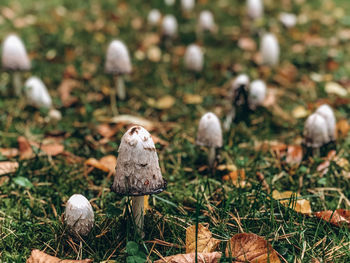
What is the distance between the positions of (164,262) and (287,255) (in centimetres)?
65

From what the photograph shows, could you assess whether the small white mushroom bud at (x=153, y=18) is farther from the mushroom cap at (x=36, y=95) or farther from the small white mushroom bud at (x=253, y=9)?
the mushroom cap at (x=36, y=95)

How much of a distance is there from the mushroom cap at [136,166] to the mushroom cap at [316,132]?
4.78 feet

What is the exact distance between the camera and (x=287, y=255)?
1925mm

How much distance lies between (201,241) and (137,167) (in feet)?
1.76

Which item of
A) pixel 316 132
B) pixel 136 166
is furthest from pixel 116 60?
pixel 136 166

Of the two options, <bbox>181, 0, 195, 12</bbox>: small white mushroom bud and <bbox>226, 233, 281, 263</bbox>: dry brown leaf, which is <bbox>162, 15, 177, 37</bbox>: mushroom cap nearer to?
<bbox>181, 0, 195, 12</bbox>: small white mushroom bud

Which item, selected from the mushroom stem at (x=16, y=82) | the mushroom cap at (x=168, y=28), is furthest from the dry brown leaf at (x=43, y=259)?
the mushroom cap at (x=168, y=28)

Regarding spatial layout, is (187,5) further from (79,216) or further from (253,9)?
Answer: (79,216)

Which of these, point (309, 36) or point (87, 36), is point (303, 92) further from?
point (87, 36)

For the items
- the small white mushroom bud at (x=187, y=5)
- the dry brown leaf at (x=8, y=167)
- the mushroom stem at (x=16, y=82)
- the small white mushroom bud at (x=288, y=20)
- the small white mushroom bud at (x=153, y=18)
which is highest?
the small white mushroom bud at (x=187, y=5)

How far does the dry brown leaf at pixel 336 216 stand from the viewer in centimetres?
211

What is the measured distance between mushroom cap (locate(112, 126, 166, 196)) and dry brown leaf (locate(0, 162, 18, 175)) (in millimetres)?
1120

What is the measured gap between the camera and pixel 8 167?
2621 millimetres

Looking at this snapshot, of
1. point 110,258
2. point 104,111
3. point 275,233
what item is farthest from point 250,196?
point 104,111
